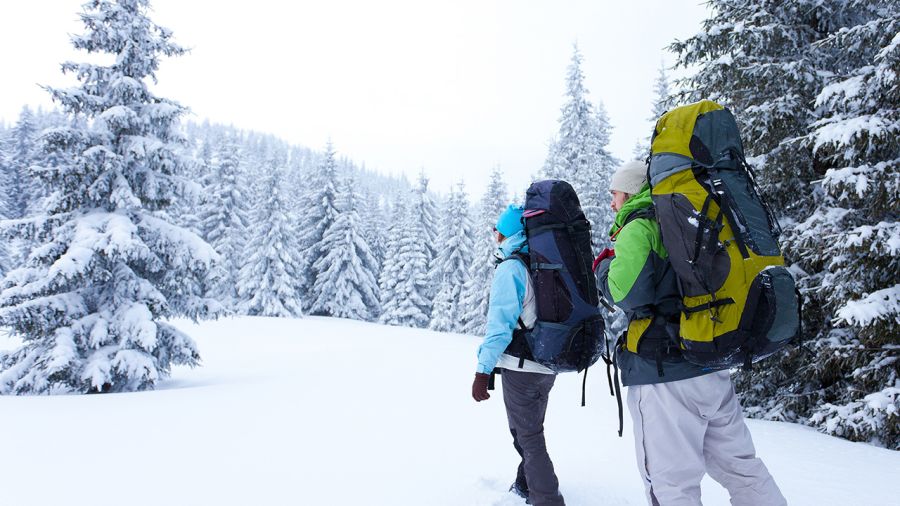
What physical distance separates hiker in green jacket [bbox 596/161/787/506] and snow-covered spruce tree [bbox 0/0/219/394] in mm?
9647

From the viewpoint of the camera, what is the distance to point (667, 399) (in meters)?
2.47

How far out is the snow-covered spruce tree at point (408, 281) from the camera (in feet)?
127

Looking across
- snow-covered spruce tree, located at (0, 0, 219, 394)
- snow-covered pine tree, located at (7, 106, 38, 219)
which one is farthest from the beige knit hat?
snow-covered pine tree, located at (7, 106, 38, 219)

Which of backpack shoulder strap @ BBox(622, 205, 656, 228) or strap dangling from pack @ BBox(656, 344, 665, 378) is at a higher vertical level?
backpack shoulder strap @ BBox(622, 205, 656, 228)

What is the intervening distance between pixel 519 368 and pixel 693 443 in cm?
120

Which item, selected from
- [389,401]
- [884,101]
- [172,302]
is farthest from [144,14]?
[884,101]

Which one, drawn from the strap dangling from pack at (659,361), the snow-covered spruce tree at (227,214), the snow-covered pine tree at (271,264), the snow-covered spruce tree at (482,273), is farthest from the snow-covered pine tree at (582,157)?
the snow-covered spruce tree at (227,214)

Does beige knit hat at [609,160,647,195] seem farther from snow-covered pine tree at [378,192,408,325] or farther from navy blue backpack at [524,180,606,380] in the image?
snow-covered pine tree at [378,192,408,325]

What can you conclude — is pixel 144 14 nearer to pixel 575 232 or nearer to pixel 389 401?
pixel 389 401

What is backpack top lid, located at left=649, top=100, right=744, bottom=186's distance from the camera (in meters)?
2.44

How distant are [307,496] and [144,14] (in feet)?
35.6

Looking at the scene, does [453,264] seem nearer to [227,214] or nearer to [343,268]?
[343,268]

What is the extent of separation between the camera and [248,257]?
36750 mm

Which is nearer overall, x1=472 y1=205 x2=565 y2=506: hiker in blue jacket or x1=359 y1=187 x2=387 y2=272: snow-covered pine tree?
x1=472 y1=205 x2=565 y2=506: hiker in blue jacket
